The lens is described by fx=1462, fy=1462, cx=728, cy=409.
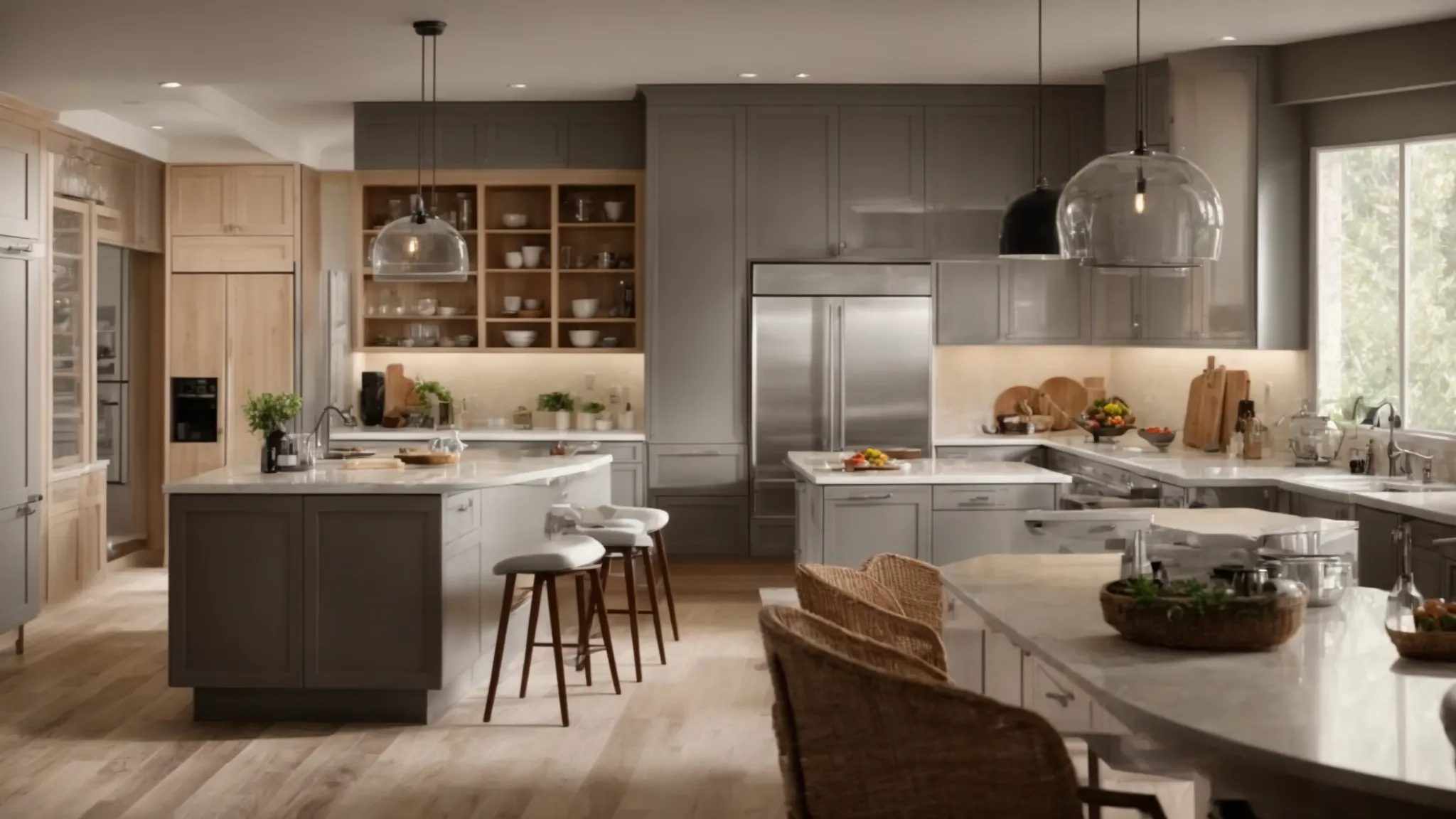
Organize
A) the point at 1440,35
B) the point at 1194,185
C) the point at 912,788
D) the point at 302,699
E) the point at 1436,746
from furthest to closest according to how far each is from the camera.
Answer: the point at 1440,35, the point at 302,699, the point at 1194,185, the point at 912,788, the point at 1436,746

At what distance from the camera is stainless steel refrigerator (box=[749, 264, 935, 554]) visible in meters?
8.61

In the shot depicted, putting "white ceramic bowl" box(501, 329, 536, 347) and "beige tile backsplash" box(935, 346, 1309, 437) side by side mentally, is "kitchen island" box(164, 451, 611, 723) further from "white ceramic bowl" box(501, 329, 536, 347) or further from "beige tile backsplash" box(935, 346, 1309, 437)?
"beige tile backsplash" box(935, 346, 1309, 437)

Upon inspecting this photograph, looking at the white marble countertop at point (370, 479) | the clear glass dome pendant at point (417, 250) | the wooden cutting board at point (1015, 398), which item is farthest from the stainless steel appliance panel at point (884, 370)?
the clear glass dome pendant at point (417, 250)

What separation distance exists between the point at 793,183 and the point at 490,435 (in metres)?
2.40

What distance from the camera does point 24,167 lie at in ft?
22.8

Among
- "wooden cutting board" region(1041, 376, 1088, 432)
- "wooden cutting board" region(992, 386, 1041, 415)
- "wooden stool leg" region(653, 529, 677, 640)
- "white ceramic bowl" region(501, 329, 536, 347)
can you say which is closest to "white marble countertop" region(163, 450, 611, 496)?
"wooden stool leg" region(653, 529, 677, 640)

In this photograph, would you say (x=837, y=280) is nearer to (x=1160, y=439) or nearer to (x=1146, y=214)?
(x=1160, y=439)

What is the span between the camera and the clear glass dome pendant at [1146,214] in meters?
3.46

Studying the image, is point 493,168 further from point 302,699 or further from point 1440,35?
point 1440,35

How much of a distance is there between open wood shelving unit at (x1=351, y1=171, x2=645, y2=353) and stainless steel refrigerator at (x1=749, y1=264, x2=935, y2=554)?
1.04m

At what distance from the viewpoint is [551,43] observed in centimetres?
711

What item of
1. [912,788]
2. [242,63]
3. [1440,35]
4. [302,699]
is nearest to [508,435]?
[242,63]

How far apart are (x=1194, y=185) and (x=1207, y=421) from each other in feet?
15.2

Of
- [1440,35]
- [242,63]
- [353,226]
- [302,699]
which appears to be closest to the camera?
[302,699]
